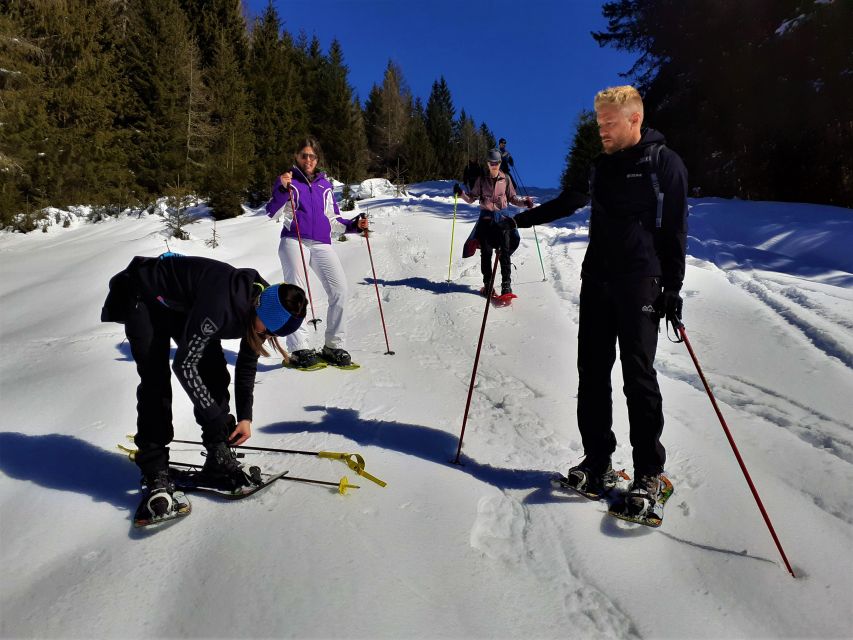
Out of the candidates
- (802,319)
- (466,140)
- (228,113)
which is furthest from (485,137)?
(802,319)

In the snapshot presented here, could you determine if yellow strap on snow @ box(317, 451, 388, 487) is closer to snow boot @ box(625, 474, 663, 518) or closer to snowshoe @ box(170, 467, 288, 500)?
snowshoe @ box(170, 467, 288, 500)

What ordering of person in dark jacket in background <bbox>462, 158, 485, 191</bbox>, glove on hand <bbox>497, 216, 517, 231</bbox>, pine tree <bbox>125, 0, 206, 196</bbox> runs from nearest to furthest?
glove on hand <bbox>497, 216, 517, 231</bbox>
person in dark jacket in background <bbox>462, 158, 485, 191</bbox>
pine tree <bbox>125, 0, 206, 196</bbox>

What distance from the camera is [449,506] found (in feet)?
8.49

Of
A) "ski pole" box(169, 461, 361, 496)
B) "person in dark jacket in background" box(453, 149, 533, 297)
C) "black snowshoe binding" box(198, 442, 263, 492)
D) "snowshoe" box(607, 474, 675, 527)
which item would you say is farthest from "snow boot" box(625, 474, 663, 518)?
"person in dark jacket in background" box(453, 149, 533, 297)

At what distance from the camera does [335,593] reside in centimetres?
198

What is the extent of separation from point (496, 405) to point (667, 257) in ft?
6.50

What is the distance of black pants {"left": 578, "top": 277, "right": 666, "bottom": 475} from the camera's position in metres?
2.42

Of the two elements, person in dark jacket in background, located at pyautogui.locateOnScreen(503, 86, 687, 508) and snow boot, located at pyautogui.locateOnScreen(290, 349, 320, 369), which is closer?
person in dark jacket in background, located at pyautogui.locateOnScreen(503, 86, 687, 508)

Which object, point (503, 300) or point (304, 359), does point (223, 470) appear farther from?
point (503, 300)

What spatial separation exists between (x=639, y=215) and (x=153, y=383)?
2.59 metres

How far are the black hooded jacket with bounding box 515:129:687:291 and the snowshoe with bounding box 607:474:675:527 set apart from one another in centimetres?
97

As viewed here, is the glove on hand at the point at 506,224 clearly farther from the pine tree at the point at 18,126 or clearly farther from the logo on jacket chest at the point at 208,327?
the pine tree at the point at 18,126

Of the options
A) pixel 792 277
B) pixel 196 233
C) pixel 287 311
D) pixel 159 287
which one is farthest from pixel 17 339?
pixel 792 277

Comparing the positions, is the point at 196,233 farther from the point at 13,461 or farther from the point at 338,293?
the point at 13,461
